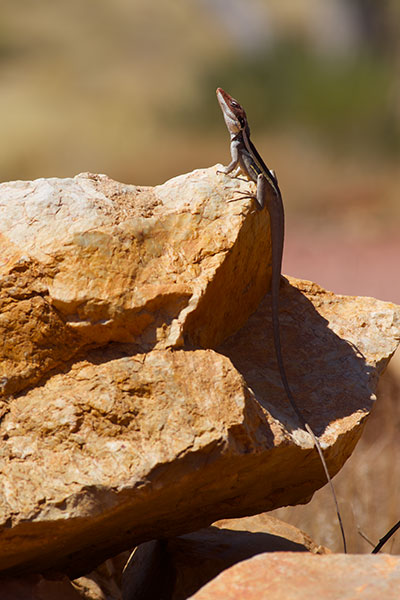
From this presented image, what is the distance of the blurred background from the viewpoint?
67.6 feet

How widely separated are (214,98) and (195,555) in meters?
19.3

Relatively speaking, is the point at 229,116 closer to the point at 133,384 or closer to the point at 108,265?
the point at 108,265

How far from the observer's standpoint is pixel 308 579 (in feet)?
7.29

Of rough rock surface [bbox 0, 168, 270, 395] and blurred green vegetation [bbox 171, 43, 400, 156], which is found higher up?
blurred green vegetation [bbox 171, 43, 400, 156]

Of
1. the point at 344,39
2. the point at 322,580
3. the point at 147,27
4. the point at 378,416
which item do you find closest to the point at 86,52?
the point at 147,27

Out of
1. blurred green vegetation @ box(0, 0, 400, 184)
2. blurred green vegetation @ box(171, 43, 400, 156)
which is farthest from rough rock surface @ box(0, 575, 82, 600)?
blurred green vegetation @ box(171, 43, 400, 156)

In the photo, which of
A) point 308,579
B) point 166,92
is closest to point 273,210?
point 308,579

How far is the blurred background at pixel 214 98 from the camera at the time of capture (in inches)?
811

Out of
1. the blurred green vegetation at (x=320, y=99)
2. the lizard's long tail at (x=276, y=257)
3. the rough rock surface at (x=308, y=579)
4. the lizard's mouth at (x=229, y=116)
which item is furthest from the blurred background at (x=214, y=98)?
the rough rock surface at (x=308, y=579)

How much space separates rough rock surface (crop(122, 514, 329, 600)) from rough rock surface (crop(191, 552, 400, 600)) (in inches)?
47.6

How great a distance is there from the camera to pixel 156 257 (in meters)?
3.02

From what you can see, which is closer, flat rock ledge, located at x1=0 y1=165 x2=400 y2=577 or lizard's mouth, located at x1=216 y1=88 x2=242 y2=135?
flat rock ledge, located at x1=0 y1=165 x2=400 y2=577

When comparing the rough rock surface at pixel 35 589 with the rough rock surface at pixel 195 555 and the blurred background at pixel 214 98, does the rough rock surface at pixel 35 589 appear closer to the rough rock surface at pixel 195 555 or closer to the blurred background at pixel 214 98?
the rough rock surface at pixel 195 555

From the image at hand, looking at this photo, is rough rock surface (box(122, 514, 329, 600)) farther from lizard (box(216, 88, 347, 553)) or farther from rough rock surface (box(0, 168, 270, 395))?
rough rock surface (box(0, 168, 270, 395))
